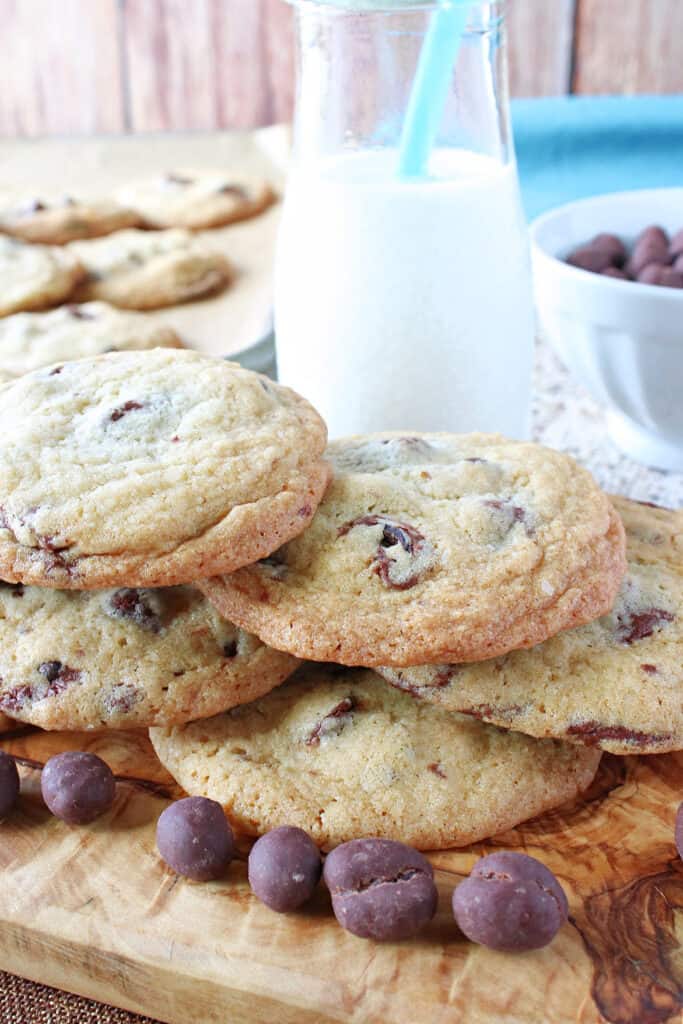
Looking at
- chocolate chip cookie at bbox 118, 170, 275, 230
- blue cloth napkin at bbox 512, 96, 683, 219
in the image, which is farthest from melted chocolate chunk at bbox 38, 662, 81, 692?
blue cloth napkin at bbox 512, 96, 683, 219

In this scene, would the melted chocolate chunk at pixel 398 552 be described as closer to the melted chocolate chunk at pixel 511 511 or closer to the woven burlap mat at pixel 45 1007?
the melted chocolate chunk at pixel 511 511

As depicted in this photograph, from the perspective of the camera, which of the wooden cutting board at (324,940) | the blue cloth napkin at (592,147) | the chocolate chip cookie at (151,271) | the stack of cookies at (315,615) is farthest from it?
the blue cloth napkin at (592,147)

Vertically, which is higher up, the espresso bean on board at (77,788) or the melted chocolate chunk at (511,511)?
the melted chocolate chunk at (511,511)

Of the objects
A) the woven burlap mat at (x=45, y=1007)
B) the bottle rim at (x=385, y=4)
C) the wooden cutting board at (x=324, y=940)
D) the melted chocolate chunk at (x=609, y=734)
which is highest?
the bottle rim at (x=385, y=4)

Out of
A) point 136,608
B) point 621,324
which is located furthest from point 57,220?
point 136,608

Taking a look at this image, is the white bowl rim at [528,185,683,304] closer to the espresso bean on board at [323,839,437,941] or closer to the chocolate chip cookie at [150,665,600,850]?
the chocolate chip cookie at [150,665,600,850]

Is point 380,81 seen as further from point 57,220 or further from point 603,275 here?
point 57,220

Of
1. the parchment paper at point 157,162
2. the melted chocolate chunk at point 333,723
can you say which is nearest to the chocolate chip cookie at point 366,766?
the melted chocolate chunk at point 333,723
